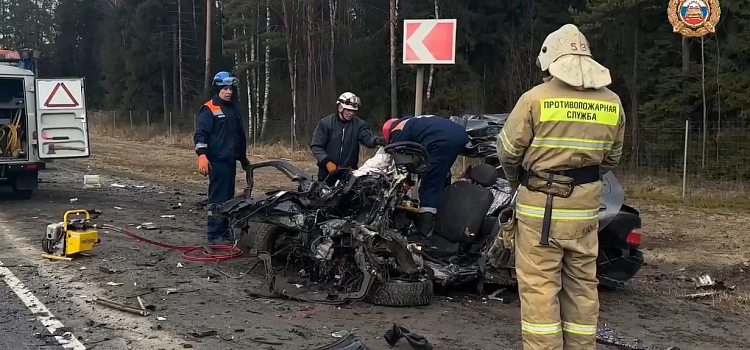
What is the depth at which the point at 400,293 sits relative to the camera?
587 centimetres

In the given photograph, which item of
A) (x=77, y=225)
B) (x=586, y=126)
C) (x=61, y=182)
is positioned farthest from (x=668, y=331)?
(x=61, y=182)

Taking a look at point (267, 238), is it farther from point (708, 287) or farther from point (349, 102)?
point (708, 287)

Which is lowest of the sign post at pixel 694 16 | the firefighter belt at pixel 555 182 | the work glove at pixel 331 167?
the work glove at pixel 331 167

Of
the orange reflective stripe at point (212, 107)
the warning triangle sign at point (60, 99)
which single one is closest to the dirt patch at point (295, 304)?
the orange reflective stripe at point (212, 107)

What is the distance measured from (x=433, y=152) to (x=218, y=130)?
285 centimetres

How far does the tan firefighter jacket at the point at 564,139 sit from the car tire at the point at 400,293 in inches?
80.5

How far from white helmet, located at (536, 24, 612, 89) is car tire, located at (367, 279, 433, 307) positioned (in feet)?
7.87

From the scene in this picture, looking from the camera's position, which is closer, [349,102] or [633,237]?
[633,237]

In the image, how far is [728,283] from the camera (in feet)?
23.4

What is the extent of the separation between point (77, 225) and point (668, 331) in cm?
556

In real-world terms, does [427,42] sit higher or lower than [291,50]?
lower

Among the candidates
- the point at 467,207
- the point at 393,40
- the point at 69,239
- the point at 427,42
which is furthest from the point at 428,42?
the point at 393,40

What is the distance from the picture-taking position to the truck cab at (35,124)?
11.5m

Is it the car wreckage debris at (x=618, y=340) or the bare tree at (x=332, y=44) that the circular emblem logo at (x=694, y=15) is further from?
the bare tree at (x=332, y=44)
